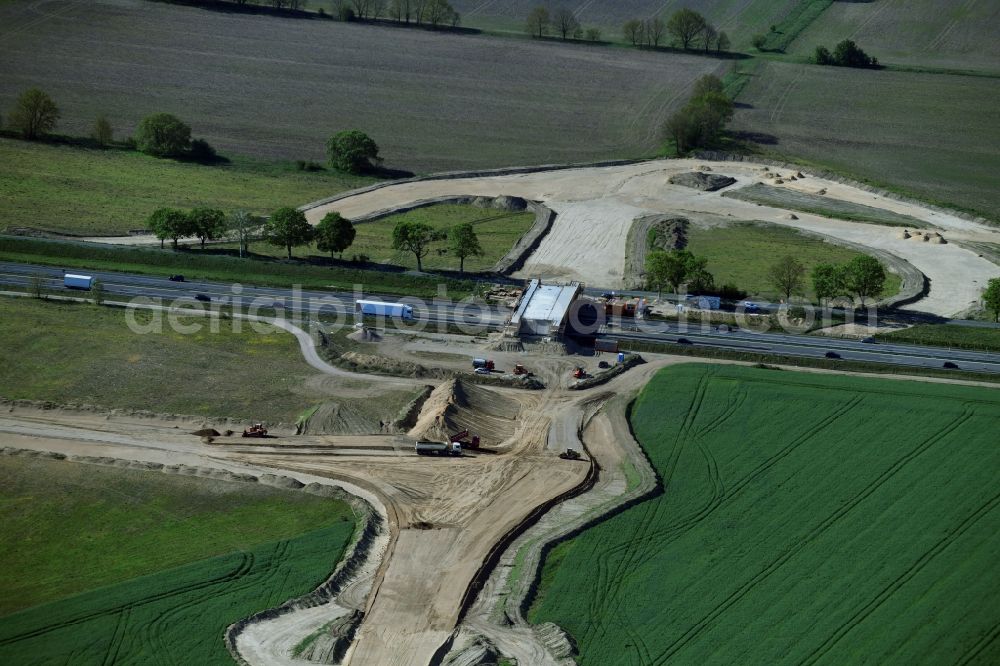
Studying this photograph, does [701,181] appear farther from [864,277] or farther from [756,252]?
[864,277]

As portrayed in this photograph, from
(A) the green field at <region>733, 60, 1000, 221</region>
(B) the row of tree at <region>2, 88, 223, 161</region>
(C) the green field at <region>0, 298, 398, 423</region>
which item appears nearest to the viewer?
(C) the green field at <region>0, 298, 398, 423</region>

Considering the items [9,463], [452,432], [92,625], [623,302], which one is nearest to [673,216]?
[623,302]

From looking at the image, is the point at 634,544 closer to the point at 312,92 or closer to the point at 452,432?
the point at 452,432

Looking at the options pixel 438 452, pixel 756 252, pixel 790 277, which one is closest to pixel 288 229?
pixel 438 452

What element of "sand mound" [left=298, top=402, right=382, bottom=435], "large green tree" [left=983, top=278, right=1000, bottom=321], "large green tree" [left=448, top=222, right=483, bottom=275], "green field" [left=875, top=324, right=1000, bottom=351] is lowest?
"sand mound" [left=298, top=402, right=382, bottom=435]

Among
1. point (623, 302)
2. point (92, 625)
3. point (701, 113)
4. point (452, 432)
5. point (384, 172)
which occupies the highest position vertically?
point (701, 113)

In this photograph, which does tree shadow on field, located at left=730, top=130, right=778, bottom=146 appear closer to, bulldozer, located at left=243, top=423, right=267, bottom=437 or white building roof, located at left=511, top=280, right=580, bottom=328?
white building roof, located at left=511, top=280, right=580, bottom=328

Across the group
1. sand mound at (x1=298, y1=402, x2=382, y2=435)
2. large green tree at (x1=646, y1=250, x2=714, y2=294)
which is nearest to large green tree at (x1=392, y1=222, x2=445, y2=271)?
large green tree at (x1=646, y1=250, x2=714, y2=294)
